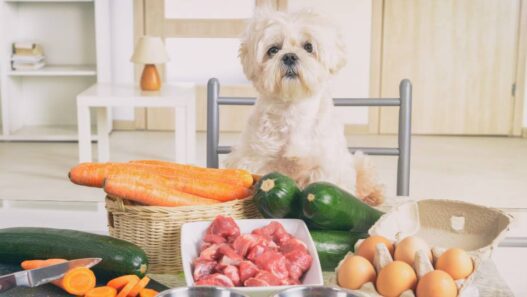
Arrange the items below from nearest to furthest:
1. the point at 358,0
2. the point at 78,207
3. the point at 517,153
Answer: the point at 78,207, the point at 517,153, the point at 358,0

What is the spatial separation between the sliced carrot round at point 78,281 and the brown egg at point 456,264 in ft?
1.55

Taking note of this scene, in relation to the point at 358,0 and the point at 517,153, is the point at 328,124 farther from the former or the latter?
the point at 358,0

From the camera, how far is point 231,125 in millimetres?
6348

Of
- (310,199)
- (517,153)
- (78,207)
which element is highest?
(310,199)

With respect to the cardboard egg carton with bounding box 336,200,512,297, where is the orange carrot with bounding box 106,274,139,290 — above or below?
below

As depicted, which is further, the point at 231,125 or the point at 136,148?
the point at 231,125

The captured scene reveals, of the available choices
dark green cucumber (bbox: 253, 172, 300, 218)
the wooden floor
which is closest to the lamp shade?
the wooden floor

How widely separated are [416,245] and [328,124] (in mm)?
1007

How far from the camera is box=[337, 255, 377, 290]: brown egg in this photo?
1015mm

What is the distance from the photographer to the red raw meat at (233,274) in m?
1.04

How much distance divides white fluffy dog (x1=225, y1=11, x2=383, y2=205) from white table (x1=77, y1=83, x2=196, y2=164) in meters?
2.31

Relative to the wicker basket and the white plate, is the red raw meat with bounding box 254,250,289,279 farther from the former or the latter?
the wicker basket

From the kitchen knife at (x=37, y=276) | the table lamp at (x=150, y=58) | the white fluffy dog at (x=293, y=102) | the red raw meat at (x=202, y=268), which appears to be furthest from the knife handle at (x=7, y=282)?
the table lamp at (x=150, y=58)

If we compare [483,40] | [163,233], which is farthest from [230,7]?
[163,233]
